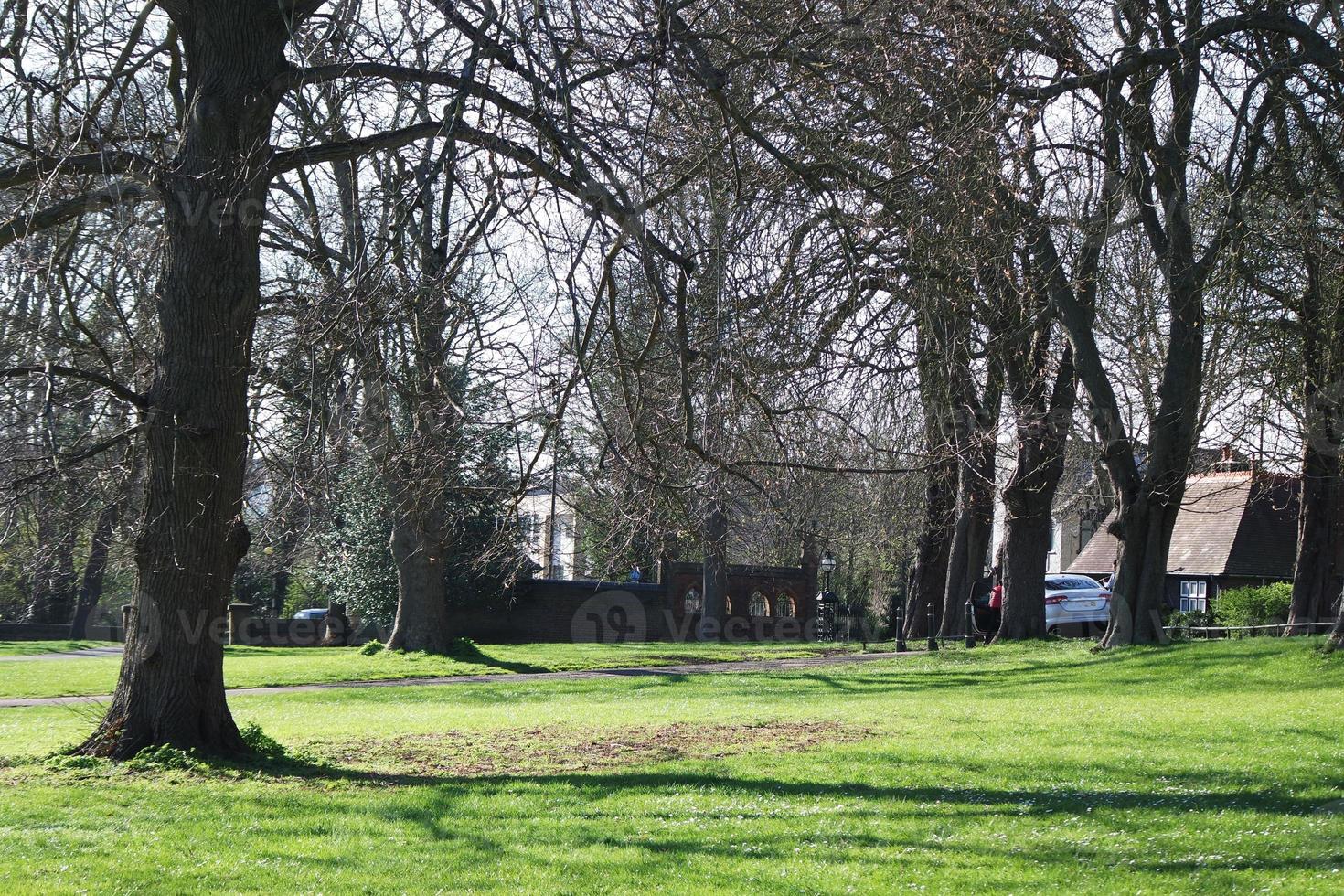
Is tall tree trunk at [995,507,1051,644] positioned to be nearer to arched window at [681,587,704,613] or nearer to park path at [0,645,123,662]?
arched window at [681,587,704,613]

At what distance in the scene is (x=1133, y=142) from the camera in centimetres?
1297

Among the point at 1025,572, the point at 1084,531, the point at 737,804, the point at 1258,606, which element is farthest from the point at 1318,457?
the point at 1084,531

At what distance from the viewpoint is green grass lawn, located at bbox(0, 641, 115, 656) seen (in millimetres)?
25458

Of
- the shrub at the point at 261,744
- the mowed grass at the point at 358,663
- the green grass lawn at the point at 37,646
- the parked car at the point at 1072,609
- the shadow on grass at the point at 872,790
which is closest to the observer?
the shadow on grass at the point at 872,790

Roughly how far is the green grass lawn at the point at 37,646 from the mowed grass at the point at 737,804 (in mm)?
12658

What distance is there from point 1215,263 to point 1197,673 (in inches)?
223

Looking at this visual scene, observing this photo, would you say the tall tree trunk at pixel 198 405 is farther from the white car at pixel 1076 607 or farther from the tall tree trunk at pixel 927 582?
the white car at pixel 1076 607

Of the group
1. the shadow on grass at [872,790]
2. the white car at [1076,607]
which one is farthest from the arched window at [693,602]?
the shadow on grass at [872,790]

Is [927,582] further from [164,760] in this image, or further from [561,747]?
[164,760]

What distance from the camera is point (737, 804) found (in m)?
8.10

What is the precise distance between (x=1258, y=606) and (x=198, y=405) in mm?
26076

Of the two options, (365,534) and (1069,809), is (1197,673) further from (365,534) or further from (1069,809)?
(365,534)

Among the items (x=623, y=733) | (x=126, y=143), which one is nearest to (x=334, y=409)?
(x=126, y=143)

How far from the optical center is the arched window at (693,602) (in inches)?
1682
